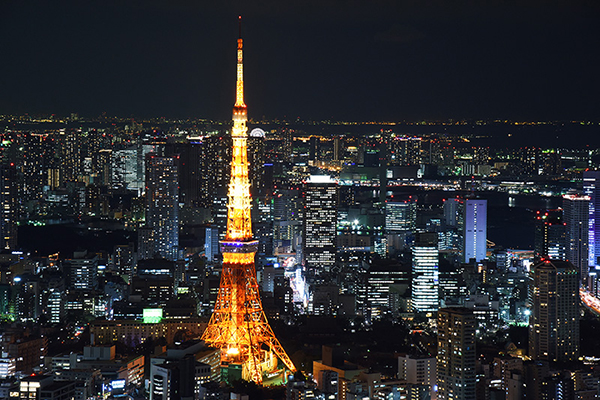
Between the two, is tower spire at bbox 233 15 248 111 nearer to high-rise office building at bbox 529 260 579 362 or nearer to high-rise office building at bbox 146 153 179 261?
high-rise office building at bbox 529 260 579 362

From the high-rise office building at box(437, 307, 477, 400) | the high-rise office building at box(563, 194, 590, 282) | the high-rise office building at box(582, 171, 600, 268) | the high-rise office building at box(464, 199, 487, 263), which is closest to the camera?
the high-rise office building at box(437, 307, 477, 400)

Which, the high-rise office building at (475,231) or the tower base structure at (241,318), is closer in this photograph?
the tower base structure at (241,318)

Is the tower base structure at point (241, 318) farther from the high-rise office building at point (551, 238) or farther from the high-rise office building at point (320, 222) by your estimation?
the high-rise office building at point (320, 222)

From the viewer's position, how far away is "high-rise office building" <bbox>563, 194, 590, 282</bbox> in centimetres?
1662

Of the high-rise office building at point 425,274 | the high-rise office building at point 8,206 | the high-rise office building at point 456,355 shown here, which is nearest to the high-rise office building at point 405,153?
the high-rise office building at point 8,206

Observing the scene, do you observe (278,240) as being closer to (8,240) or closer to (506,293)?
(8,240)

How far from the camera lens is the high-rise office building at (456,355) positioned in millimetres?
9242

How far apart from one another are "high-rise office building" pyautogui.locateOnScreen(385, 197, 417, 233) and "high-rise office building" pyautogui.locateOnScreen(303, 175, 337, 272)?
1.31 m

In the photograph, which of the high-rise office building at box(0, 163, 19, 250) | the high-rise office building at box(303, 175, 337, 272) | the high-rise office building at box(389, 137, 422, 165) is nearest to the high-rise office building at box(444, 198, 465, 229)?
the high-rise office building at box(303, 175, 337, 272)

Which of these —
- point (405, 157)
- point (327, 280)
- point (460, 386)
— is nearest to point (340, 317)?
point (327, 280)

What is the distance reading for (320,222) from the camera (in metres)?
21.2

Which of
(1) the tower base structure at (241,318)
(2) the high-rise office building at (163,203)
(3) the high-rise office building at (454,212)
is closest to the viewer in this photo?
(1) the tower base structure at (241,318)

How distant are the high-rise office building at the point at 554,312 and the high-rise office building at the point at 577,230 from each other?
3.47 metres

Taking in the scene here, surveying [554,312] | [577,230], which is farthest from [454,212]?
[554,312]
